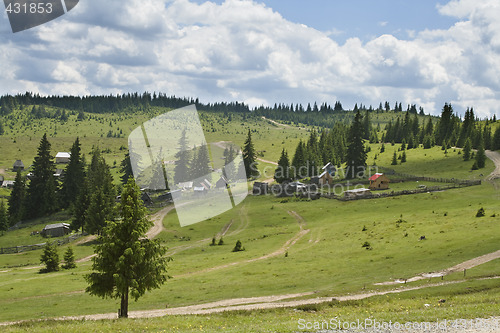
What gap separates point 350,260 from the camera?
156ft

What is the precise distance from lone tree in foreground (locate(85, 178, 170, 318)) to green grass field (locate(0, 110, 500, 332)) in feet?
14.2

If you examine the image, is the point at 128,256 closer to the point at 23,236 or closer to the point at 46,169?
the point at 23,236

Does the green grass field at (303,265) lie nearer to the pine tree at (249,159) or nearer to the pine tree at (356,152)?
the pine tree at (356,152)

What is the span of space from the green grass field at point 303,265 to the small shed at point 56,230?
354 cm

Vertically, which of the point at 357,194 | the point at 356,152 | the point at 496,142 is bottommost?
the point at 357,194

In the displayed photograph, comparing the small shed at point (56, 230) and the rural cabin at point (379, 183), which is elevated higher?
the rural cabin at point (379, 183)

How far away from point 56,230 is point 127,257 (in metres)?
63.5

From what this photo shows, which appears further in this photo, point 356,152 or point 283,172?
point 283,172

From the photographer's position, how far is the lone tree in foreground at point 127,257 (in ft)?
99.8

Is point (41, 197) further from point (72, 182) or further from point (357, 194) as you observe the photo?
point (357, 194)

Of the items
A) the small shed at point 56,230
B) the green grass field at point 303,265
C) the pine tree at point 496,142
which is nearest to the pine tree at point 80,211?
the small shed at point 56,230

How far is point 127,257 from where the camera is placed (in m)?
30.5

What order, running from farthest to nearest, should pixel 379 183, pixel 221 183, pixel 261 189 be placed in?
1. pixel 221 183
2. pixel 261 189
3. pixel 379 183

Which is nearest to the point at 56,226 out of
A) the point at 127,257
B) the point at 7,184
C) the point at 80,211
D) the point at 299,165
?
the point at 80,211
